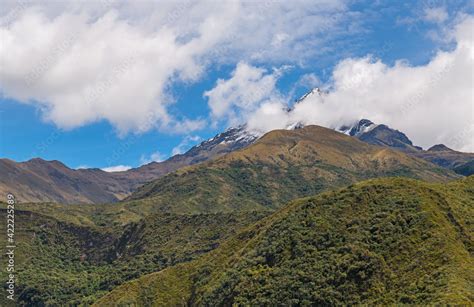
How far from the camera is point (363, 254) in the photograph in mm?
157500

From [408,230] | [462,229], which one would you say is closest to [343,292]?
[408,230]

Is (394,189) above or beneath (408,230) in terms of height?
above

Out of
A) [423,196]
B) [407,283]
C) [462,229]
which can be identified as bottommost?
[407,283]

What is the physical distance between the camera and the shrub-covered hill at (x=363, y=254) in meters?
141

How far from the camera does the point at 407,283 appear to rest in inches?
5556

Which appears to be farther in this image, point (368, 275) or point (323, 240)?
point (323, 240)

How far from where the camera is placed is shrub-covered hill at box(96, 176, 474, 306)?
140875 millimetres

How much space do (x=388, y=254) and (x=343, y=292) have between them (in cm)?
1797

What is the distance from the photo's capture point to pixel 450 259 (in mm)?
140125

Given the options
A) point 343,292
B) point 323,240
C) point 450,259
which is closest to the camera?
point 450,259

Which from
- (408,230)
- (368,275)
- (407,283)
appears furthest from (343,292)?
(408,230)

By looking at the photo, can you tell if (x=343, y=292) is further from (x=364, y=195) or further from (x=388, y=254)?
(x=364, y=195)

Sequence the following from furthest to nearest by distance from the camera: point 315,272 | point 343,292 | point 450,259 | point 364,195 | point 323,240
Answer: point 364,195 < point 323,240 < point 315,272 < point 343,292 < point 450,259

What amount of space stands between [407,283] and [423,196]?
43259 millimetres
